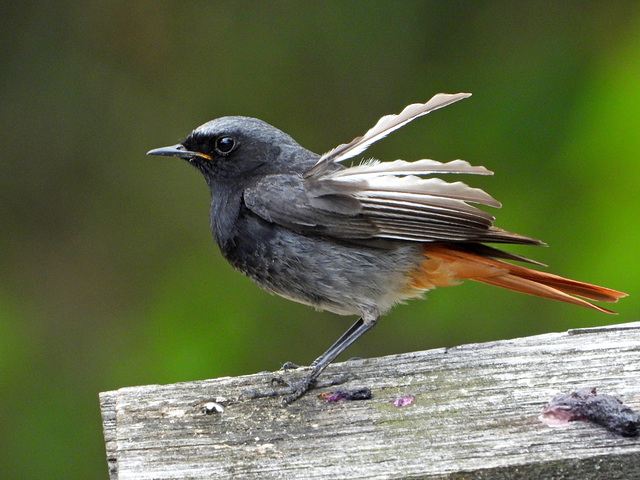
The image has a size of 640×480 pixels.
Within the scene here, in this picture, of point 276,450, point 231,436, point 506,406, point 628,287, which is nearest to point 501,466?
point 506,406

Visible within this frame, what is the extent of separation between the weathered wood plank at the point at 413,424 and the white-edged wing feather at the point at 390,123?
89 centimetres

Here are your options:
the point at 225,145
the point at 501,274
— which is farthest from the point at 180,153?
the point at 501,274

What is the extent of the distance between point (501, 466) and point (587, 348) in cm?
109

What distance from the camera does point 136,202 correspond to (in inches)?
266

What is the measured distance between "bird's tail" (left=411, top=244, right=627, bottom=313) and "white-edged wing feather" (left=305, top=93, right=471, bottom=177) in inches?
20.6

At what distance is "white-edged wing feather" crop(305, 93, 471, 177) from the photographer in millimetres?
3859

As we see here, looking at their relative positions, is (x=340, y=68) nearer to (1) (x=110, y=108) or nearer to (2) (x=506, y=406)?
(1) (x=110, y=108)

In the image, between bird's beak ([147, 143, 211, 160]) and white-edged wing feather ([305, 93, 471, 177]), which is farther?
bird's beak ([147, 143, 211, 160])

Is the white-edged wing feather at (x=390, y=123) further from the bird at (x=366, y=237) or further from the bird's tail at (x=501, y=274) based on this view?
the bird's tail at (x=501, y=274)

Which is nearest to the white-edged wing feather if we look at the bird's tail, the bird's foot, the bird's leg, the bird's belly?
the bird's belly

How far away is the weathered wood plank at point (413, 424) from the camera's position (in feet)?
8.95

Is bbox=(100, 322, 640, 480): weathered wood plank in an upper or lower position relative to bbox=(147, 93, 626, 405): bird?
lower

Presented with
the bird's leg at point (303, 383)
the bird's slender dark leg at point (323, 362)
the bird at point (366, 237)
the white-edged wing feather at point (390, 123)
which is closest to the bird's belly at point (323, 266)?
the bird at point (366, 237)

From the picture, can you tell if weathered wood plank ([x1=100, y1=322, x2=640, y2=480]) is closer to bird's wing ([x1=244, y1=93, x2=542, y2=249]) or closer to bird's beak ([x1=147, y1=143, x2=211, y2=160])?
bird's wing ([x1=244, y1=93, x2=542, y2=249])
